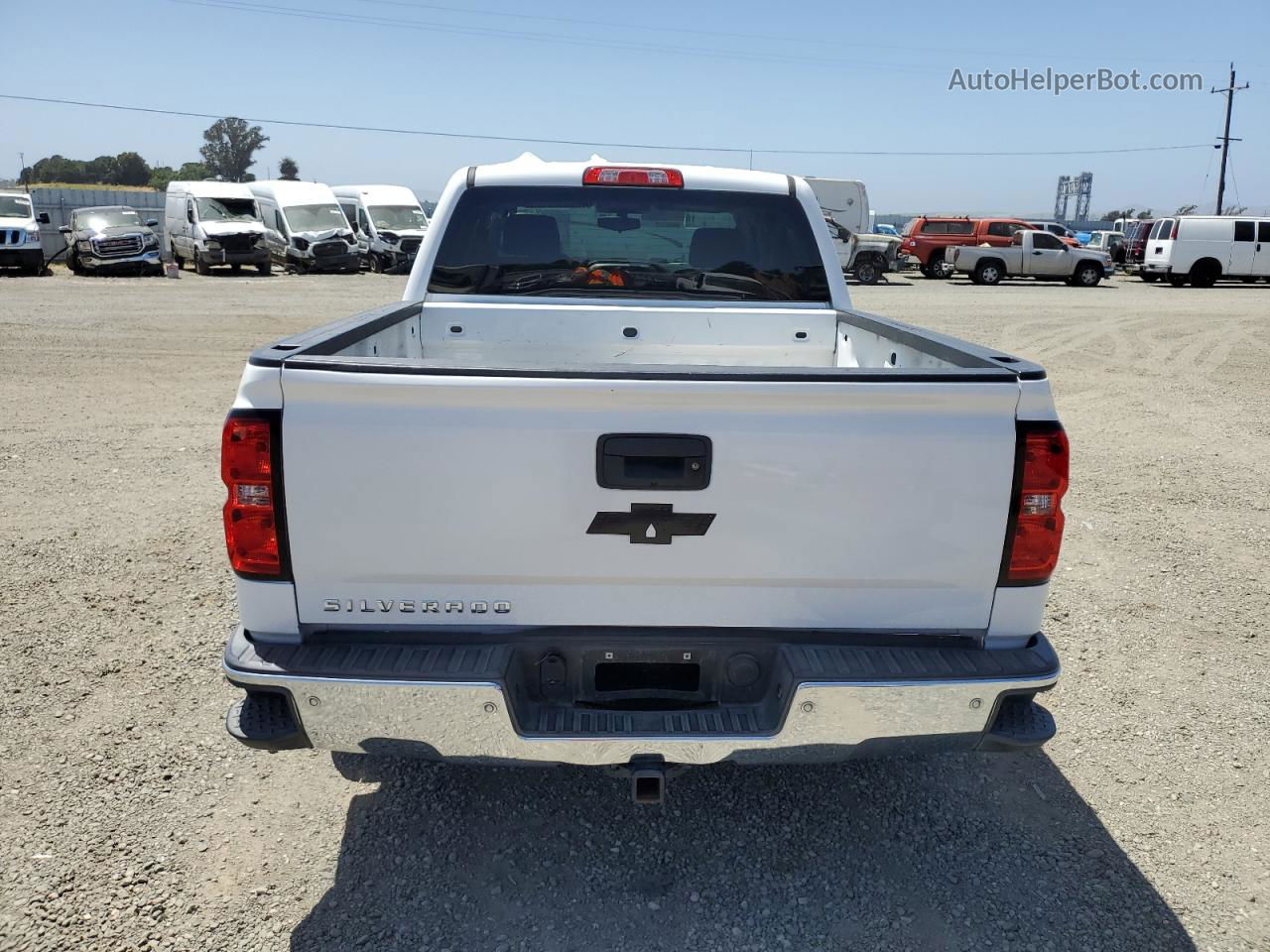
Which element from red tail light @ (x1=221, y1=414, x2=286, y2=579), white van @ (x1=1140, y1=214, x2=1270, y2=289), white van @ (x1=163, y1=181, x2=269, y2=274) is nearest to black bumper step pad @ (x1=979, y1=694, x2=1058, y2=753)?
red tail light @ (x1=221, y1=414, x2=286, y2=579)

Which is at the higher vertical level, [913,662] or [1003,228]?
[1003,228]

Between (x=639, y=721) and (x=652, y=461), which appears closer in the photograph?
(x=652, y=461)

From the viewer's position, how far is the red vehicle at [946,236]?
30.5 m

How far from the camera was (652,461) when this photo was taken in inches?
96.7

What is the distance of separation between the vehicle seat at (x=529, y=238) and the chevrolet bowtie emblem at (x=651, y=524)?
2.42m

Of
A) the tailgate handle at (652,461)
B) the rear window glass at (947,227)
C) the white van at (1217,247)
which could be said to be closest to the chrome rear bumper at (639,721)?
the tailgate handle at (652,461)

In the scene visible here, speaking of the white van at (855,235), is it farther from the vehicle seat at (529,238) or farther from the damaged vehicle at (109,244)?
the vehicle seat at (529,238)

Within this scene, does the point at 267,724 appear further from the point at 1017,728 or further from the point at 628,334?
the point at 628,334

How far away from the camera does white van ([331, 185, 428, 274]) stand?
97.7ft

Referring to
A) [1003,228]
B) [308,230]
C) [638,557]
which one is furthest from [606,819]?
[1003,228]

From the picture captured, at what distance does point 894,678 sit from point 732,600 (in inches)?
18.1

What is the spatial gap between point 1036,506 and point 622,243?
272 centimetres

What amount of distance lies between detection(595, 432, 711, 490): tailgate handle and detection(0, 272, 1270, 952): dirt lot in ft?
4.39

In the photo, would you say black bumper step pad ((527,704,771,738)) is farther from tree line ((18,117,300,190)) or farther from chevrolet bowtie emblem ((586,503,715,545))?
tree line ((18,117,300,190))
